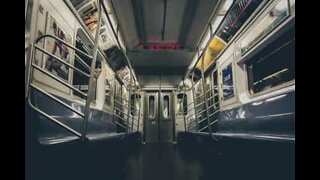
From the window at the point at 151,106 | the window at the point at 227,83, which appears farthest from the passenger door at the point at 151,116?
the window at the point at 227,83

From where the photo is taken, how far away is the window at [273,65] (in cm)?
221

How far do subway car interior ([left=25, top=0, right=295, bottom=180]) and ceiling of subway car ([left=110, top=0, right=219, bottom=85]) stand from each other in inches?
0.6

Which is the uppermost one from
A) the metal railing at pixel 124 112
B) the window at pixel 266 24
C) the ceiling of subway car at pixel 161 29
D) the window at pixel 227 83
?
the ceiling of subway car at pixel 161 29

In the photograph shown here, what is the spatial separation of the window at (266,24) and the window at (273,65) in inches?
5.4

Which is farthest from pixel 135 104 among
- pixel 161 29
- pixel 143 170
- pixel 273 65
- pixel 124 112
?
pixel 273 65

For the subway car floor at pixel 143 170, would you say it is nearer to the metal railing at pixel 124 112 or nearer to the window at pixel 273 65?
the metal railing at pixel 124 112

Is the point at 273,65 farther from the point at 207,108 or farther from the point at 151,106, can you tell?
the point at 151,106

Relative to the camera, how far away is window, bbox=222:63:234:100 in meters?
3.42

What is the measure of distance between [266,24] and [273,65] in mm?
478

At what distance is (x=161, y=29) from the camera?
3586 mm

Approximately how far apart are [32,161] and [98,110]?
212 cm

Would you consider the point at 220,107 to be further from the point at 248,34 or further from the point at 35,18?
the point at 35,18

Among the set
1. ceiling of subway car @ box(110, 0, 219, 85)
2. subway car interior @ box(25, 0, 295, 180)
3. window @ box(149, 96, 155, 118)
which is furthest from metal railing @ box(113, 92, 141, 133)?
window @ box(149, 96, 155, 118)
